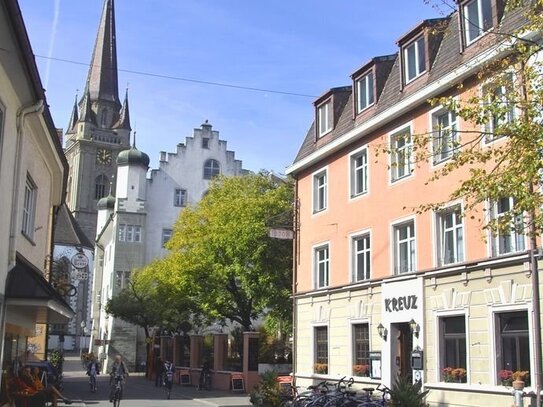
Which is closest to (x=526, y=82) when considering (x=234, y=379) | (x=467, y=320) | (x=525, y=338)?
(x=525, y=338)

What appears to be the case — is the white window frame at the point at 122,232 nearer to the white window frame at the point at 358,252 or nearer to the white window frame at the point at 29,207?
the white window frame at the point at 358,252

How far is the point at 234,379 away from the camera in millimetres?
33719

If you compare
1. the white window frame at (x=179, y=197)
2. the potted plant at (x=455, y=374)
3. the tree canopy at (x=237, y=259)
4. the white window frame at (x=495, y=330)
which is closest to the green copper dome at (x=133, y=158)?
the white window frame at (x=179, y=197)

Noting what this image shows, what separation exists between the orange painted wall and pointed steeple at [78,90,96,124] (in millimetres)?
99614

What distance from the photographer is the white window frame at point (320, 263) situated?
26422mm

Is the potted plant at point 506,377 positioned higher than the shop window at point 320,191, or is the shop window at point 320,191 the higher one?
the shop window at point 320,191

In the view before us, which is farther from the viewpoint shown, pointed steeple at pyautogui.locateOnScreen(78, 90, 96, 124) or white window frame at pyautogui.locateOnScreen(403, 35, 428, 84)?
pointed steeple at pyautogui.locateOnScreen(78, 90, 96, 124)

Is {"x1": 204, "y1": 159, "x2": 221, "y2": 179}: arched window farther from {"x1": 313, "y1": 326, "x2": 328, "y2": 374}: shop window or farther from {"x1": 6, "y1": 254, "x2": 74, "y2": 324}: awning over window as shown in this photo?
{"x1": 6, "y1": 254, "x2": 74, "y2": 324}: awning over window

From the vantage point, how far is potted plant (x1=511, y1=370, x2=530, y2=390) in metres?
15.7

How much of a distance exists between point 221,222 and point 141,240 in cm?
2183

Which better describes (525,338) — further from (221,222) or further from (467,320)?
(221,222)

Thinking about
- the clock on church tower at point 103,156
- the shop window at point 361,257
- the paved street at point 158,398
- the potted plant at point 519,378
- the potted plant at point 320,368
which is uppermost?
the clock on church tower at point 103,156

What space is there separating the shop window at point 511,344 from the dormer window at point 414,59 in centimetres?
832

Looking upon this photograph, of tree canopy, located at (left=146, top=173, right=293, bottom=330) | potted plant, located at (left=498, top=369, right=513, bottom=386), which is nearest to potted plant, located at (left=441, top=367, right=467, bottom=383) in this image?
potted plant, located at (left=498, top=369, right=513, bottom=386)
